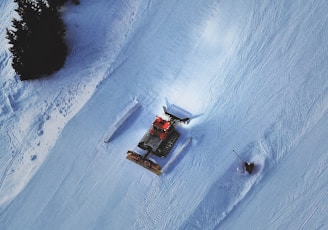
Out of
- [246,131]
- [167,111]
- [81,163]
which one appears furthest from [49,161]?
[246,131]

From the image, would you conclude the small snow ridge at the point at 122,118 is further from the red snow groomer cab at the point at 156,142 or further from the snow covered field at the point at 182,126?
the red snow groomer cab at the point at 156,142

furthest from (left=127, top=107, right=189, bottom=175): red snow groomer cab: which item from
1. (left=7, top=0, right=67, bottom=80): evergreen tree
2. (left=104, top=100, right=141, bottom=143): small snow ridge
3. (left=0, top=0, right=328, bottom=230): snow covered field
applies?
(left=7, top=0, right=67, bottom=80): evergreen tree

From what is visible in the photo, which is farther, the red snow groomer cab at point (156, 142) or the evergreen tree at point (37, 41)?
the evergreen tree at point (37, 41)

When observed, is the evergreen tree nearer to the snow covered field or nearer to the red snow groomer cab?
the snow covered field

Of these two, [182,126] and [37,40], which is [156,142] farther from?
[37,40]

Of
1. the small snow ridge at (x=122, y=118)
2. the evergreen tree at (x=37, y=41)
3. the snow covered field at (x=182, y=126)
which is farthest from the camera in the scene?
the evergreen tree at (x=37, y=41)

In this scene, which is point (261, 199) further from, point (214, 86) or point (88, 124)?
point (88, 124)

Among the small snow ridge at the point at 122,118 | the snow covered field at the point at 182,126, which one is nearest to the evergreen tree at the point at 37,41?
the snow covered field at the point at 182,126
